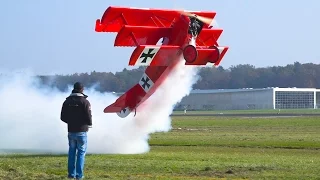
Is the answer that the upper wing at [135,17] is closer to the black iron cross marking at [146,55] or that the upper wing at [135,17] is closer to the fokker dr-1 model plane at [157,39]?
the fokker dr-1 model plane at [157,39]

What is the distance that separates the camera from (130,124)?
27031 mm

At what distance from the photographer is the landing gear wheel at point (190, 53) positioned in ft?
78.9

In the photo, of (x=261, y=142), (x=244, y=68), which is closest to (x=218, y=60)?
(x=261, y=142)

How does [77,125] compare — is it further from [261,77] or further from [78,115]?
[261,77]

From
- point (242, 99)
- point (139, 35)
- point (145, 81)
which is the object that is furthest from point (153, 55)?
point (242, 99)

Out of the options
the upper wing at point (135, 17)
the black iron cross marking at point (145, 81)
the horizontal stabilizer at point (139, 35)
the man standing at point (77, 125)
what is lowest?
the man standing at point (77, 125)

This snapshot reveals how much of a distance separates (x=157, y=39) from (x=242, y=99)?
11522cm

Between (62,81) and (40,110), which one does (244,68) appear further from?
(40,110)

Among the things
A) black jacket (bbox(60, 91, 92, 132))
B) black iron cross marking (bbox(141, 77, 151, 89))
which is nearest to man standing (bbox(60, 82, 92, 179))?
black jacket (bbox(60, 91, 92, 132))

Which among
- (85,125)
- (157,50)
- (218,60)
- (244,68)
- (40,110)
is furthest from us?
(244,68)

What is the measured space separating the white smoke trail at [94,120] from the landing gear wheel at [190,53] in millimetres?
895

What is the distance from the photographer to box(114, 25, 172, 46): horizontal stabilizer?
959 inches

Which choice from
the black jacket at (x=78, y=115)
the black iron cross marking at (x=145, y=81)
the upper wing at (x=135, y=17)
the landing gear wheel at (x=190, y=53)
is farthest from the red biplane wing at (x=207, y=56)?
the black jacket at (x=78, y=115)

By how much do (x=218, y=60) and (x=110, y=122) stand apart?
540 cm
